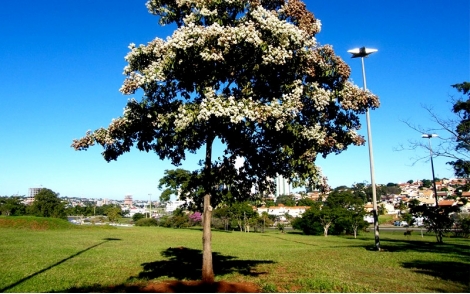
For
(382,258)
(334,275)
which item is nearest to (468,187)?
(382,258)

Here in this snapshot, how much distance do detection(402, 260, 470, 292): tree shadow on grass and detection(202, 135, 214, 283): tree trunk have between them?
8.84m

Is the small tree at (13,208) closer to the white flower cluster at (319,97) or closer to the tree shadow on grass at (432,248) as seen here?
the tree shadow on grass at (432,248)

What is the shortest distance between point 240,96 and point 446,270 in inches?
540

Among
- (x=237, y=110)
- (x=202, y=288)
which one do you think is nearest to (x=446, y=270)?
(x=202, y=288)

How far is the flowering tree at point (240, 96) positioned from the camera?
30.0 ft

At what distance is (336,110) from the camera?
1124cm

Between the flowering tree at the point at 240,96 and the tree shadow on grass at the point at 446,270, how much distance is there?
757 centimetres

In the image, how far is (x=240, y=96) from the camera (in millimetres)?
10195

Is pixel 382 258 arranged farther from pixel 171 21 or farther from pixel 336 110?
pixel 171 21

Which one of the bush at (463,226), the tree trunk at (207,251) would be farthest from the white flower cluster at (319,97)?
the bush at (463,226)

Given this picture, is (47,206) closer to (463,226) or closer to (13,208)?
(13,208)

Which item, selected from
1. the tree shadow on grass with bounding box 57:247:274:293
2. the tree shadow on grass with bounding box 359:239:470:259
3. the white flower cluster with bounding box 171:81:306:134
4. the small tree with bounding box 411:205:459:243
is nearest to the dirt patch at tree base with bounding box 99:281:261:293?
the tree shadow on grass with bounding box 57:247:274:293

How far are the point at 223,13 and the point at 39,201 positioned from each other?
108 m

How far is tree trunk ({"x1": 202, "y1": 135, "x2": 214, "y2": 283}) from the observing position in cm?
1133
